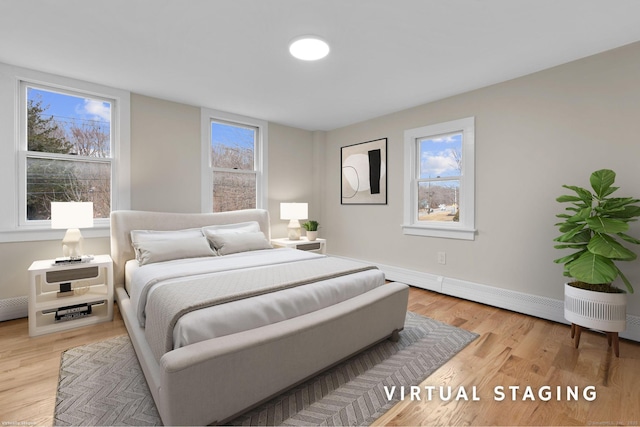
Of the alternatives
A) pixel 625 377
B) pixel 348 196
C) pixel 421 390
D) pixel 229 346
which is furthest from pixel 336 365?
pixel 348 196

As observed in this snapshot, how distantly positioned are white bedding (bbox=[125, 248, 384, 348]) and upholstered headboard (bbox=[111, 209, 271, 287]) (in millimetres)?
183

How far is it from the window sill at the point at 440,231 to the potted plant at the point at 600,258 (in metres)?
1.07

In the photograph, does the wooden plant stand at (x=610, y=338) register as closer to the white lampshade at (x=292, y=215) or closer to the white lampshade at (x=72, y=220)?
the white lampshade at (x=292, y=215)

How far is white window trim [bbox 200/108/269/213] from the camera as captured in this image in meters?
3.88

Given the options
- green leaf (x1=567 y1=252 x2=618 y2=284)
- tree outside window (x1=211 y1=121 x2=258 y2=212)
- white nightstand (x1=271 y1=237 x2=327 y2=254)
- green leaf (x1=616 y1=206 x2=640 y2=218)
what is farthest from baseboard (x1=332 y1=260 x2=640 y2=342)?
tree outside window (x1=211 y1=121 x2=258 y2=212)

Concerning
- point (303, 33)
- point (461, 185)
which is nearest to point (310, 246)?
point (461, 185)

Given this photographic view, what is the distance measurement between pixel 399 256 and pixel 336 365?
233cm

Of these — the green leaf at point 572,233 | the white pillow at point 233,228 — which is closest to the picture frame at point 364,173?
the white pillow at point 233,228

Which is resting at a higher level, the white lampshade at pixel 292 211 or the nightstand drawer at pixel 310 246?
the white lampshade at pixel 292 211

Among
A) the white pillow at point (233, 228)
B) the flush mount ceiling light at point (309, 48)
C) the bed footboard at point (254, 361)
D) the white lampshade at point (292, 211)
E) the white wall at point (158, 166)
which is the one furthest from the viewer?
the white lampshade at point (292, 211)

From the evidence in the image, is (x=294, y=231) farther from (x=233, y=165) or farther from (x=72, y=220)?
(x=72, y=220)

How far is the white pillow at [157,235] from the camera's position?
294 cm

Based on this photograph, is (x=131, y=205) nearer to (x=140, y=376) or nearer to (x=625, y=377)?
(x=140, y=376)

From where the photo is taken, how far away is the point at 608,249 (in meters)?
2.00
